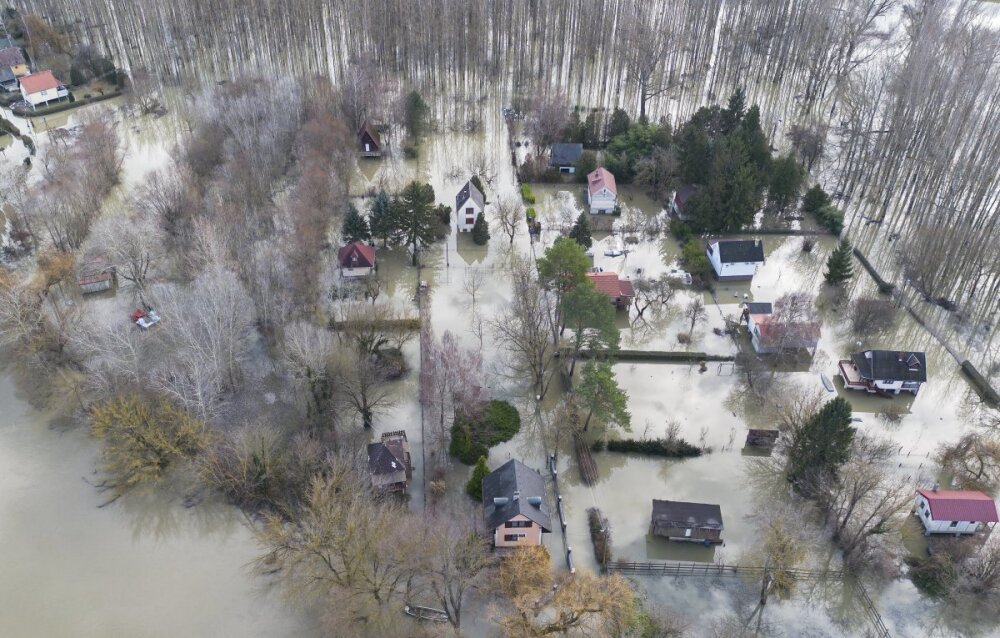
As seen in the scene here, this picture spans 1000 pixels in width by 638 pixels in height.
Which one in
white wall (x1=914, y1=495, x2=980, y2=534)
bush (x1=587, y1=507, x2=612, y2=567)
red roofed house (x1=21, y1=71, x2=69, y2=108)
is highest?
red roofed house (x1=21, y1=71, x2=69, y2=108)

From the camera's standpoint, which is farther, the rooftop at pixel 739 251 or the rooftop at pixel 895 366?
the rooftop at pixel 739 251

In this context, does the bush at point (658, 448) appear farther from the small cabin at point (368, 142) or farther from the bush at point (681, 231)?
the small cabin at point (368, 142)

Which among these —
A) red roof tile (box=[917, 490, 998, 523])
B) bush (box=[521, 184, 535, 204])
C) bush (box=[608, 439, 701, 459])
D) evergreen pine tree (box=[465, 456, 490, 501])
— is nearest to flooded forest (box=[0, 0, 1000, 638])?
red roof tile (box=[917, 490, 998, 523])

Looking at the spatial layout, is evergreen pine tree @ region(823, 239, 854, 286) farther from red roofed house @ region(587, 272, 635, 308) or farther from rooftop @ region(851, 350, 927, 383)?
red roofed house @ region(587, 272, 635, 308)

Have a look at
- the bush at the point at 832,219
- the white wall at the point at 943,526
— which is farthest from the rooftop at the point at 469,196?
the white wall at the point at 943,526

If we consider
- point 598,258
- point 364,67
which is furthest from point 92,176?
point 598,258

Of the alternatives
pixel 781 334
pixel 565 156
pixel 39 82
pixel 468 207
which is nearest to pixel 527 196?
pixel 565 156
